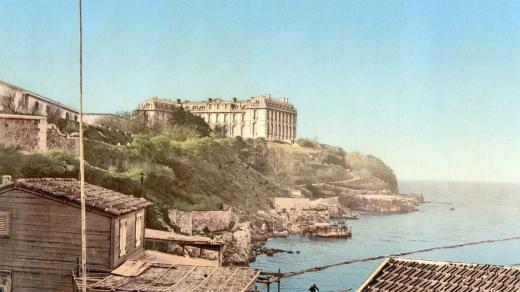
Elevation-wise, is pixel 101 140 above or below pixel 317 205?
above

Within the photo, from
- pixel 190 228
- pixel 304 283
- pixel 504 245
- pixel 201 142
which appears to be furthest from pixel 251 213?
pixel 504 245

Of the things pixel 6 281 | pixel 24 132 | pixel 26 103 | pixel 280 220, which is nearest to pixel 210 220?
pixel 24 132

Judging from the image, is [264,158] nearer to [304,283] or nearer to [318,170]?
[318,170]

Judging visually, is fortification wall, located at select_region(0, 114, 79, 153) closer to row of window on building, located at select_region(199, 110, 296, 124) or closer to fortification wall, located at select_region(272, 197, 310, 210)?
fortification wall, located at select_region(272, 197, 310, 210)

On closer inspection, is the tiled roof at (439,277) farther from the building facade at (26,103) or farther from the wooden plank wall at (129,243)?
the building facade at (26,103)

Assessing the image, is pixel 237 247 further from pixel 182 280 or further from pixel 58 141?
pixel 182 280

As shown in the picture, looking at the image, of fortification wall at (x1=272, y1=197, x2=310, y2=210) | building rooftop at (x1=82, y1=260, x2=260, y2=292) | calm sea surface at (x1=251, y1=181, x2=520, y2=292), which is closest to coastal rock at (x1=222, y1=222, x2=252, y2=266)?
calm sea surface at (x1=251, y1=181, x2=520, y2=292)

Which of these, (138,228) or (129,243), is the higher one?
(138,228)
